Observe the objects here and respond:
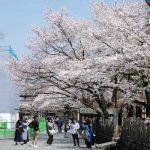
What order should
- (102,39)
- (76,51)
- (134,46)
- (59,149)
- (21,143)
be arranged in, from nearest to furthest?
(134,46) < (59,149) < (102,39) < (21,143) < (76,51)

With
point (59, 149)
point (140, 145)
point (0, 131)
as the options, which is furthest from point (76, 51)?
point (0, 131)

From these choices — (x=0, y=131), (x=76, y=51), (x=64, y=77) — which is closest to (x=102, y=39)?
(x=64, y=77)

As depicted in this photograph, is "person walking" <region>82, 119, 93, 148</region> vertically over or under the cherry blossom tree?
under

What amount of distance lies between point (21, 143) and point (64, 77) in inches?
180

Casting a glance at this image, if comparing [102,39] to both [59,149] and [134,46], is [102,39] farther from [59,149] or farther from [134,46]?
[59,149]

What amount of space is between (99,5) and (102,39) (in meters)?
3.81

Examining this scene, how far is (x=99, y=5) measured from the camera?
28.1 metres

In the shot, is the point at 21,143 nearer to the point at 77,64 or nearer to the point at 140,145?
the point at 77,64

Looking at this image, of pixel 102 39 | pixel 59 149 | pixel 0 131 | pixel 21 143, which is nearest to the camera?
pixel 59 149

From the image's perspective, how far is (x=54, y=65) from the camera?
3106 cm

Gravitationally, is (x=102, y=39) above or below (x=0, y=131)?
above

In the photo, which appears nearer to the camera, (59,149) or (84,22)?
(59,149)

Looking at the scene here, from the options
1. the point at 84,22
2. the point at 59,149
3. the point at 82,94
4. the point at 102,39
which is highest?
the point at 84,22

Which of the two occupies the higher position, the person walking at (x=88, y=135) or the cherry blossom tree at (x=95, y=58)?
the cherry blossom tree at (x=95, y=58)
